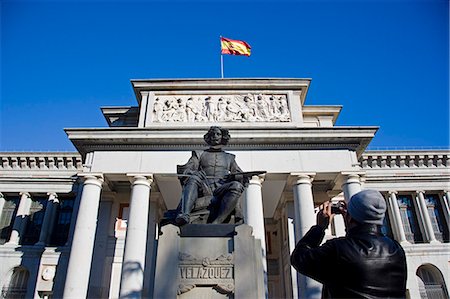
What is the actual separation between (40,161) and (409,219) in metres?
28.4

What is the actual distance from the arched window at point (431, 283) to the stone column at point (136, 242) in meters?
19.0

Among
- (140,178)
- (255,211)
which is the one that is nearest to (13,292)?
(140,178)

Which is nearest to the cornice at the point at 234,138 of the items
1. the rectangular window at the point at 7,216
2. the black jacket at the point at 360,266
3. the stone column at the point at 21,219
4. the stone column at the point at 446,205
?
the stone column at the point at 21,219

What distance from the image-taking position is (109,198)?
22375 mm

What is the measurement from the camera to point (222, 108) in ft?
69.3

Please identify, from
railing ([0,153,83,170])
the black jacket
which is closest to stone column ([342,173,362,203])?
the black jacket

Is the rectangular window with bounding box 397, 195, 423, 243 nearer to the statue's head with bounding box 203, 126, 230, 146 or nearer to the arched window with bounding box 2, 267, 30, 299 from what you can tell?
the statue's head with bounding box 203, 126, 230, 146

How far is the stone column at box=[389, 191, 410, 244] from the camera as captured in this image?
78.6ft

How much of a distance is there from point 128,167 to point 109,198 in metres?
4.81

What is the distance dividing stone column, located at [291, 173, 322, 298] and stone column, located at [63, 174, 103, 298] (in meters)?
10.8

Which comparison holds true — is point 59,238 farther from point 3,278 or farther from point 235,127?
point 235,127

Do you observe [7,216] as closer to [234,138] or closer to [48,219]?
[48,219]

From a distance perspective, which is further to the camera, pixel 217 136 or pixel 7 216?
pixel 7 216

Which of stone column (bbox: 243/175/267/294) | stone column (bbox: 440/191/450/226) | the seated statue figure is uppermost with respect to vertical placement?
stone column (bbox: 440/191/450/226)
